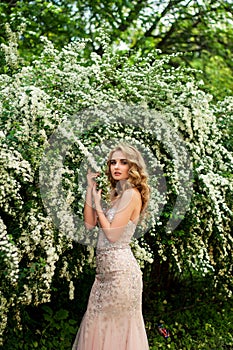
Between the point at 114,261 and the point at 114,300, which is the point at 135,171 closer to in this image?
the point at 114,261

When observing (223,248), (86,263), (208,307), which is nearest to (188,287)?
(208,307)

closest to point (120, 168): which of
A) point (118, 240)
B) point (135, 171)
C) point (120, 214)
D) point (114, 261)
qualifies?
point (135, 171)

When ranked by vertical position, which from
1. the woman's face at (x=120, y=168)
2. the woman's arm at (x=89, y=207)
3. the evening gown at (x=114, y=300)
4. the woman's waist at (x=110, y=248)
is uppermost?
the woman's face at (x=120, y=168)

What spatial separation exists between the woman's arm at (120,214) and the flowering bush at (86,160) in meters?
0.42

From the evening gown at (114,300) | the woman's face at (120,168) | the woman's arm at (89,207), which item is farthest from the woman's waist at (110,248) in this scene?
the woman's face at (120,168)

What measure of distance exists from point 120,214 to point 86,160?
68 centimetres

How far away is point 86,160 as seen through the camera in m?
3.88

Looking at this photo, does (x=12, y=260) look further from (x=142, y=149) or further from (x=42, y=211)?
(x=142, y=149)

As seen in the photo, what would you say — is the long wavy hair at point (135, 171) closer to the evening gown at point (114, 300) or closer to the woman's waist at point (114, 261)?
the evening gown at point (114, 300)

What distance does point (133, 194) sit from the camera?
11.2ft

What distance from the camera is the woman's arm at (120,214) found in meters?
3.32

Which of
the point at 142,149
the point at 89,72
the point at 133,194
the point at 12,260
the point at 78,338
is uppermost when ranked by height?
the point at 89,72

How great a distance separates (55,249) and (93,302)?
0.49m

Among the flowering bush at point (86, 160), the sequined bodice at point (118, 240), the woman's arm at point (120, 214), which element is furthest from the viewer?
the flowering bush at point (86, 160)
